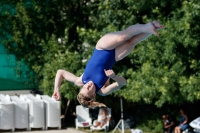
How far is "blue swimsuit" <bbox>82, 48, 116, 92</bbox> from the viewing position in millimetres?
8633

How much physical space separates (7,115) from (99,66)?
11.8m

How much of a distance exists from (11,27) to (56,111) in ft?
12.6

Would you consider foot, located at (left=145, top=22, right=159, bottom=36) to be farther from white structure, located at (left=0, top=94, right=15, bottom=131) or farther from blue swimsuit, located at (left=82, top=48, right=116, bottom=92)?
white structure, located at (left=0, top=94, right=15, bottom=131)

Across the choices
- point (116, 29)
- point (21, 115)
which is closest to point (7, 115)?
point (21, 115)

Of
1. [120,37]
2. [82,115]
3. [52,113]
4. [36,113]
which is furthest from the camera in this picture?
[82,115]

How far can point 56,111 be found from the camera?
67.2 ft

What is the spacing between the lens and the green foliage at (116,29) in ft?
53.8

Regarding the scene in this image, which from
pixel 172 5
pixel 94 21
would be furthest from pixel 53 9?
pixel 172 5

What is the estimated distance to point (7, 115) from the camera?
65.3 ft

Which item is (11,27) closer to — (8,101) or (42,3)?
(42,3)

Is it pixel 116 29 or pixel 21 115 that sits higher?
pixel 116 29

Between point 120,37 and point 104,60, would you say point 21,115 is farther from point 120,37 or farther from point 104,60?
point 120,37

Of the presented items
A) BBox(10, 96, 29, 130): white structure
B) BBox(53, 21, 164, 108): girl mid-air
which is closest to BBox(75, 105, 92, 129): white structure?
BBox(10, 96, 29, 130): white structure

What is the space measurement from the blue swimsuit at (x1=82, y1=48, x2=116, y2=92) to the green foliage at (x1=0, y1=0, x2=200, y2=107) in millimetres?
7495
